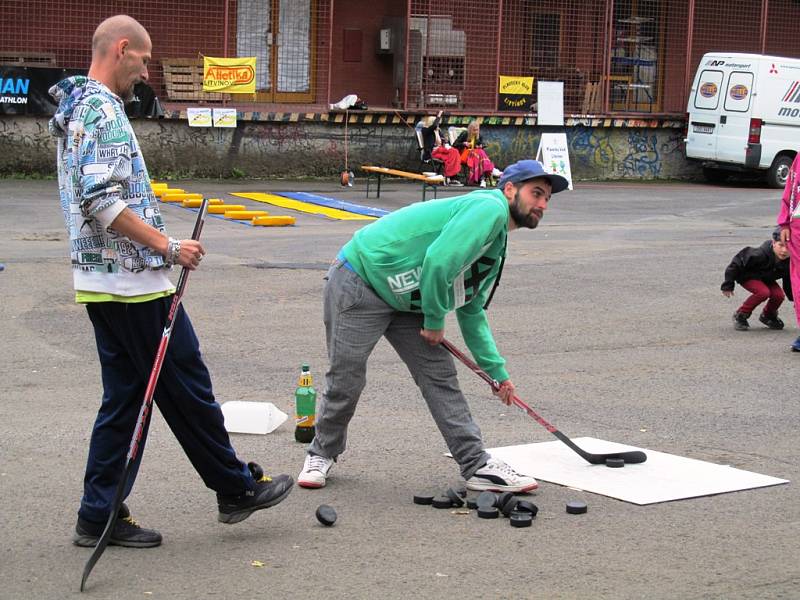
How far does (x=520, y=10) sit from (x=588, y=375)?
19.6 metres

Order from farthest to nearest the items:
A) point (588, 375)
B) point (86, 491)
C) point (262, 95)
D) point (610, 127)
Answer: point (610, 127) < point (262, 95) < point (588, 375) < point (86, 491)

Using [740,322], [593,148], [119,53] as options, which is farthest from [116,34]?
[593,148]

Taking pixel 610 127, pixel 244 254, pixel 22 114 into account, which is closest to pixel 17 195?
pixel 22 114

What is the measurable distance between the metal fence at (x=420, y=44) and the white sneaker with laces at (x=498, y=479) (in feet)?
60.1

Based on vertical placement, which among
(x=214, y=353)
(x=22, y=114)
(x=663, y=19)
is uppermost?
(x=663, y=19)

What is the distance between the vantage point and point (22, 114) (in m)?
21.4

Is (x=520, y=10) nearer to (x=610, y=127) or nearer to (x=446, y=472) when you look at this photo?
(x=610, y=127)

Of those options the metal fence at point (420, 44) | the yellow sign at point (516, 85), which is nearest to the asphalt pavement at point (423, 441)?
the metal fence at point (420, 44)

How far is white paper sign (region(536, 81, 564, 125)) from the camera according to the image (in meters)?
25.5

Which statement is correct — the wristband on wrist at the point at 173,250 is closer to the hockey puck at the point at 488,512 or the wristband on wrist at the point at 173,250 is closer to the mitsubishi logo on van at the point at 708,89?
the hockey puck at the point at 488,512

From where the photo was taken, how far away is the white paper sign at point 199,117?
22.6m

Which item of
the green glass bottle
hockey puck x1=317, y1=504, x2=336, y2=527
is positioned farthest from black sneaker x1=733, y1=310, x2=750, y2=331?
hockey puck x1=317, y1=504, x2=336, y2=527

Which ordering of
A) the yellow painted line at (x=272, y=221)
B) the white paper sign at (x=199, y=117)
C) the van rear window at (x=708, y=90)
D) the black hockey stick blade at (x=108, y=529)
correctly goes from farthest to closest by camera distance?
the van rear window at (x=708, y=90), the white paper sign at (x=199, y=117), the yellow painted line at (x=272, y=221), the black hockey stick blade at (x=108, y=529)

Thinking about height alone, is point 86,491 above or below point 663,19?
below
